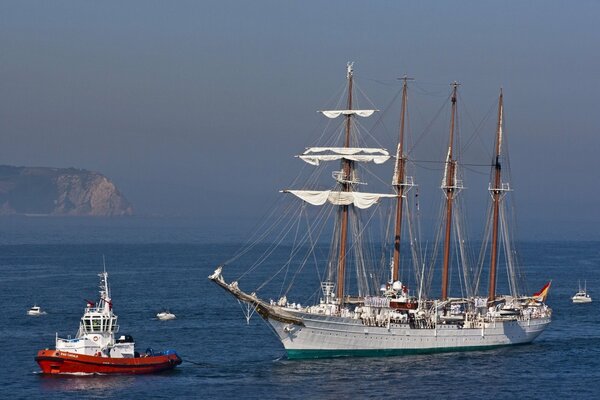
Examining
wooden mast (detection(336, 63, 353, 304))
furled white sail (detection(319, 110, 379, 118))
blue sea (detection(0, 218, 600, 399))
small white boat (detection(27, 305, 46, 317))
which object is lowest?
blue sea (detection(0, 218, 600, 399))

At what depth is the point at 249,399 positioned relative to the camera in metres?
87.5

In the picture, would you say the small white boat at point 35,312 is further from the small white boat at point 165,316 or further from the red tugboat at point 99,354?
the red tugboat at point 99,354

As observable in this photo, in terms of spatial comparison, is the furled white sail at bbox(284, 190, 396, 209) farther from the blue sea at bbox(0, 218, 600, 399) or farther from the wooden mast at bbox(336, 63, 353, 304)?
the blue sea at bbox(0, 218, 600, 399)

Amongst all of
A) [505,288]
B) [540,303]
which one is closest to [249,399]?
[540,303]

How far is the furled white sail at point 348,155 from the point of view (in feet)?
379

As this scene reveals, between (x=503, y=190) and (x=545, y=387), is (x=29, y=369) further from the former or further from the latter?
(x=503, y=190)

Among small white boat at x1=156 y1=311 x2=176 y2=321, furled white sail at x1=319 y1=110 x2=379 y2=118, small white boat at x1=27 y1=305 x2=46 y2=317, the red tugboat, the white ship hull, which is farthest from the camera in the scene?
small white boat at x1=27 y1=305 x2=46 y2=317

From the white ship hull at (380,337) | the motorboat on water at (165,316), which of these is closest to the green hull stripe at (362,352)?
the white ship hull at (380,337)

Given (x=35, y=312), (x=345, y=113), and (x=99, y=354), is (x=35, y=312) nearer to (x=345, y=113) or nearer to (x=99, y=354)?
(x=99, y=354)

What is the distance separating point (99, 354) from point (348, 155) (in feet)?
105

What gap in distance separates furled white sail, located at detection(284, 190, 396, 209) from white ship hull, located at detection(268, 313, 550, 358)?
1304cm

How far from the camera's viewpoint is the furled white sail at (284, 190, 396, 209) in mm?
116812

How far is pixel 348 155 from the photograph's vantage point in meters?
116

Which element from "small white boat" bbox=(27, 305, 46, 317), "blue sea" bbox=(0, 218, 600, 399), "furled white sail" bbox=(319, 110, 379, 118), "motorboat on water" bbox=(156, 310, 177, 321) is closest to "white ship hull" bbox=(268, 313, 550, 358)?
"blue sea" bbox=(0, 218, 600, 399)
